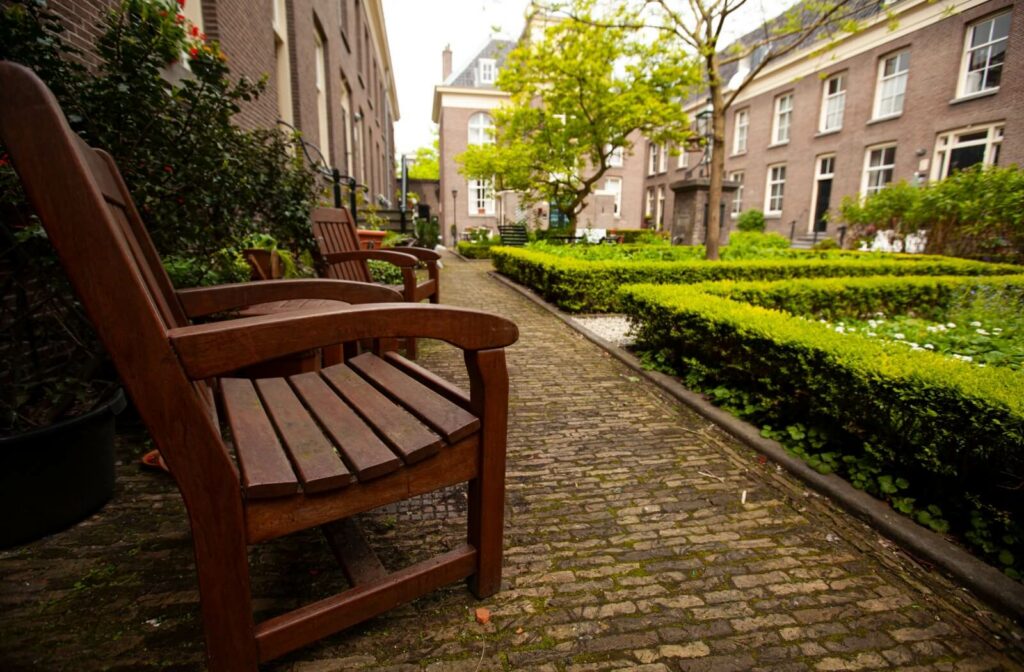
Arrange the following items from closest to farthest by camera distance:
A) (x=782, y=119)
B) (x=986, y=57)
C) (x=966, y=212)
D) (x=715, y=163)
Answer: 1. (x=715, y=163)
2. (x=966, y=212)
3. (x=986, y=57)
4. (x=782, y=119)

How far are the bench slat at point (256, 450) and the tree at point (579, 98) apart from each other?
11585 mm

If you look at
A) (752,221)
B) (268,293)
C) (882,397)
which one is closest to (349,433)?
(268,293)

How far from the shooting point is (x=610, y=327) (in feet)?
19.4

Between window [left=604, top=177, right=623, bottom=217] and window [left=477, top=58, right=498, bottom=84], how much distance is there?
29.1 ft

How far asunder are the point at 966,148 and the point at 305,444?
20829mm

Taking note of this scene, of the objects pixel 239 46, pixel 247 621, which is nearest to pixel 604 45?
pixel 239 46

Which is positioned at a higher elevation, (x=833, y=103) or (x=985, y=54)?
(x=985, y=54)

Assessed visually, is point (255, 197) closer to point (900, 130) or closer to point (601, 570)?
point (601, 570)

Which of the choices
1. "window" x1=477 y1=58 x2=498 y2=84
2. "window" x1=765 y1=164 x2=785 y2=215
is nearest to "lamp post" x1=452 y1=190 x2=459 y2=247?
"window" x1=477 y1=58 x2=498 y2=84

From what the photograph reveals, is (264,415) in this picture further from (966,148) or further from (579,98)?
(966,148)

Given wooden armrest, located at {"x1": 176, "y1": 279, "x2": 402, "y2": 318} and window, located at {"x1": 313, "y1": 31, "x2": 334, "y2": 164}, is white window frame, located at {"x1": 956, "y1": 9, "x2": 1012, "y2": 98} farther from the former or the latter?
wooden armrest, located at {"x1": 176, "y1": 279, "x2": 402, "y2": 318}

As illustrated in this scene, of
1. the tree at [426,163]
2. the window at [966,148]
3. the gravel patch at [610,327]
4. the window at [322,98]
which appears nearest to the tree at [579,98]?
the window at [322,98]

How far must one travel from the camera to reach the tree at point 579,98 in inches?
475

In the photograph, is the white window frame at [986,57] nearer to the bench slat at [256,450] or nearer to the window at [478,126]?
the window at [478,126]
